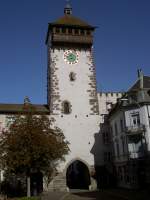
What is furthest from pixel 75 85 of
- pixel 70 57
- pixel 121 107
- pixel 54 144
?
pixel 54 144

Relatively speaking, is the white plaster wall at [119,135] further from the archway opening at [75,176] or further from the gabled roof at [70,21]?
the gabled roof at [70,21]

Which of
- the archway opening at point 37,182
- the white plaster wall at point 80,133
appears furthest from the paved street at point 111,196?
the white plaster wall at point 80,133

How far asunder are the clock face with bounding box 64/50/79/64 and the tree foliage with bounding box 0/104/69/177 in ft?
47.3

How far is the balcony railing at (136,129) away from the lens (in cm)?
3690

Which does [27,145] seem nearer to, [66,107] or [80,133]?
[80,133]

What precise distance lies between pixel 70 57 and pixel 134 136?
16671 mm

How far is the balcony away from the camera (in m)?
36.9

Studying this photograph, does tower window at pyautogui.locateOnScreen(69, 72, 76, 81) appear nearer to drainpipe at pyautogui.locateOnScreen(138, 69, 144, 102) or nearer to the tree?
drainpipe at pyautogui.locateOnScreen(138, 69, 144, 102)

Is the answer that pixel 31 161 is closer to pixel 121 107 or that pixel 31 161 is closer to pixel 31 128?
pixel 31 128

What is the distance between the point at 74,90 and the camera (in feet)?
149

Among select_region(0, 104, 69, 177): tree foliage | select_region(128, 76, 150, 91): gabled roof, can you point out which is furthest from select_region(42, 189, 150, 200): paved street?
select_region(128, 76, 150, 91): gabled roof

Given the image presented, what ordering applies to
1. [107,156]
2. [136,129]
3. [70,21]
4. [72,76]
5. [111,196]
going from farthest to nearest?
[70,21] → [72,76] → [107,156] → [136,129] → [111,196]

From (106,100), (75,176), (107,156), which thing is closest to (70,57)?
(106,100)

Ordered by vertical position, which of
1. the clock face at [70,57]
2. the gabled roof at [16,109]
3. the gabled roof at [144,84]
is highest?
the clock face at [70,57]
